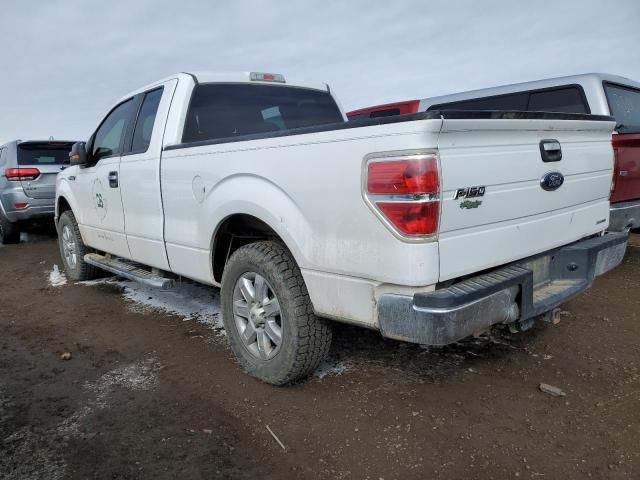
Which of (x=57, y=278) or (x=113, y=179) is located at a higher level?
(x=113, y=179)

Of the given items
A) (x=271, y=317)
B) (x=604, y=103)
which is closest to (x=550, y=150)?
(x=271, y=317)

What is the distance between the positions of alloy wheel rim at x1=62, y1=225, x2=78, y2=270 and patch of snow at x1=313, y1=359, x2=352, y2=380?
3796mm

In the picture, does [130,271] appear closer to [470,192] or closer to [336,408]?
[336,408]

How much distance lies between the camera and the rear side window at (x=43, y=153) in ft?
28.0

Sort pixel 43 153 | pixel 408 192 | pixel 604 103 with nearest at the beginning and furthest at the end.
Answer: pixel 408 192 < pixel 604 103 < pixel 43 153

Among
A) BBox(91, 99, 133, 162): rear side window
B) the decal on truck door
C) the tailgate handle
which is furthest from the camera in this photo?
the decal on truck door

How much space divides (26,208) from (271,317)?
7275mm

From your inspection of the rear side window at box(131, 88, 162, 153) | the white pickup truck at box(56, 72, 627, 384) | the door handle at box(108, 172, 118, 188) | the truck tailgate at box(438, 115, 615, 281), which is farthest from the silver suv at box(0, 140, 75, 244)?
the truck tailgate at box(438, 115, 615, 281)

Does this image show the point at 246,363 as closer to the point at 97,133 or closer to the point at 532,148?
the point at 532,148

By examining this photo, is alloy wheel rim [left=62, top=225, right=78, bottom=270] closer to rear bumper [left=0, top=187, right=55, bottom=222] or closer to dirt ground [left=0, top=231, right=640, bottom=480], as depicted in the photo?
dirt ground [left=0, top=231, right=640, bottom=480]

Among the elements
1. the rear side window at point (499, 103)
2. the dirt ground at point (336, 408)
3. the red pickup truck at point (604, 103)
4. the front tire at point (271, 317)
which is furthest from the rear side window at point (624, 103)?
the front tire at point (271, 317)

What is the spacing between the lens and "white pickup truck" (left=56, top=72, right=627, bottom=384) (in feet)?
7.04

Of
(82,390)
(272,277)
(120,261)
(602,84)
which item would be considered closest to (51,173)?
(120,261)

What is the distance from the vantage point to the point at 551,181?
2707mm
